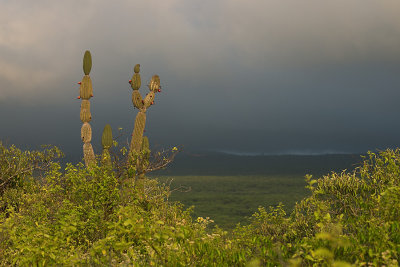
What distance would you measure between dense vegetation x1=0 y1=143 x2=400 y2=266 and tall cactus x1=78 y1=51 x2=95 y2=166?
275 centimetres

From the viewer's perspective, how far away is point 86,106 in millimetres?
26422

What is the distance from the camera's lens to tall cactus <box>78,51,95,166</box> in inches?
1017

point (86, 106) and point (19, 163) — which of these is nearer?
point (19, 163)

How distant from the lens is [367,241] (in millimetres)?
6609

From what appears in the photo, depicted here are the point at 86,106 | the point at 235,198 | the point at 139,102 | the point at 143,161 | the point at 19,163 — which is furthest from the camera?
the point at 235,198

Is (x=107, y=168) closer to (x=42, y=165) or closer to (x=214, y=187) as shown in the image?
(x=42, y=165)

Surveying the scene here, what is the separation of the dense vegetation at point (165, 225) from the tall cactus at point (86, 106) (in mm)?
2748

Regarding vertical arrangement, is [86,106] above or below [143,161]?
above

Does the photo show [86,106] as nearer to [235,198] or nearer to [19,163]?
[19,163]

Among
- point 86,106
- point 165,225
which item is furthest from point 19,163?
point 165,225

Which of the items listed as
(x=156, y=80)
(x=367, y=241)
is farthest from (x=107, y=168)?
(x=156, y=80)

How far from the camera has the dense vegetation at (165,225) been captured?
245 inches

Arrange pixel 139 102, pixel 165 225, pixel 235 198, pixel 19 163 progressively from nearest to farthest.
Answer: pixel 165 225 → pixel 19 163 → pixel 139 102 → pixel 235 198

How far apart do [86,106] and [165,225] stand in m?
22.0
